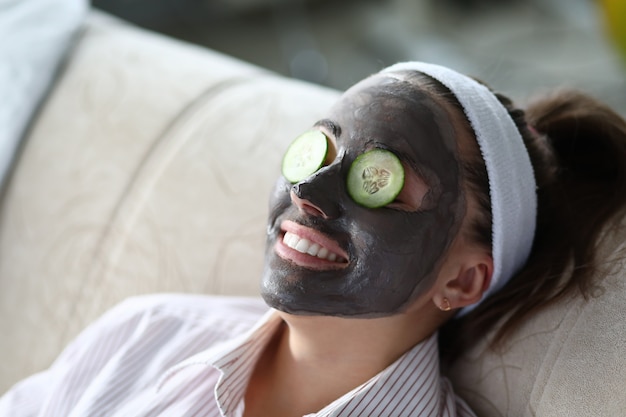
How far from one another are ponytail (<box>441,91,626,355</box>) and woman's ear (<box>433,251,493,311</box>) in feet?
0.19

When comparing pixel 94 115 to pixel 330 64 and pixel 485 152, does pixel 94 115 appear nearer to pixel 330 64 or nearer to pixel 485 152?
pixel 485 152

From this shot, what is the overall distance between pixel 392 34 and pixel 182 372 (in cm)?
270

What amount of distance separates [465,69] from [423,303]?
7.58 ft

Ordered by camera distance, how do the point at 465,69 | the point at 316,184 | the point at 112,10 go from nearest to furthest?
the point at 316,184 → the point at 465,69 → the point at 112,10

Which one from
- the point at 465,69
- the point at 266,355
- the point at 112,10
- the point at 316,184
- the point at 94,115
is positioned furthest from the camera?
the point at 112,10

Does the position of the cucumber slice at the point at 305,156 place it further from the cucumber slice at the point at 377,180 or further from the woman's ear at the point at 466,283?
the woman's ear at the point at 466,283

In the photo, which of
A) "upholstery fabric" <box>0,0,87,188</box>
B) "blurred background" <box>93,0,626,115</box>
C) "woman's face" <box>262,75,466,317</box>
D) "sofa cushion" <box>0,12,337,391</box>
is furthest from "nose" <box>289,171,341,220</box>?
"blurred background" <box>93,0,626,115</box>

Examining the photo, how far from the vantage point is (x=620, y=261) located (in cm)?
115

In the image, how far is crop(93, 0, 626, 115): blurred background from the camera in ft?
11.4

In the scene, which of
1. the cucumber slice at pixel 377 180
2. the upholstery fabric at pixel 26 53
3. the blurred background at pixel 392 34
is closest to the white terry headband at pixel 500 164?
the cucumber slice at pixel 377 180

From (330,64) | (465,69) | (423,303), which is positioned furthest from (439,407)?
(330,64)

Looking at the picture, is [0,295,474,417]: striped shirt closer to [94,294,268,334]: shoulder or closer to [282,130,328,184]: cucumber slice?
[94,294,268,334]: shoulder

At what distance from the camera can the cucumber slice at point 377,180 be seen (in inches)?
42.8

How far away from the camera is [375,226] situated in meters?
1.08
